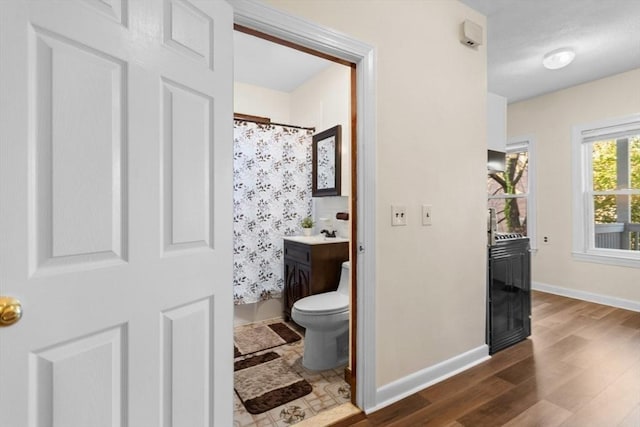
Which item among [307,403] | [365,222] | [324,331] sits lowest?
[307,403]

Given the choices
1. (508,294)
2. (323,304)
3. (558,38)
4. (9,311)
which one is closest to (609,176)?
(558,38)

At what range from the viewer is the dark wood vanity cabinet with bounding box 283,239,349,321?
261 centimetres

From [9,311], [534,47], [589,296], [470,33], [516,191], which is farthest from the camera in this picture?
[516,191]

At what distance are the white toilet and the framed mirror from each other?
1.10 meters

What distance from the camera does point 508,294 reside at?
2.48 metres

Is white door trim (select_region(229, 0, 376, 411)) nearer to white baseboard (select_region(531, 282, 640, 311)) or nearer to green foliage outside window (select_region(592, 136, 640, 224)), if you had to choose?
white baseboard (select_region(531, 282, 640, 311))

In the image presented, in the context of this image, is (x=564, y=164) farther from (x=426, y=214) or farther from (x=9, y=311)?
(x=9, y=311)

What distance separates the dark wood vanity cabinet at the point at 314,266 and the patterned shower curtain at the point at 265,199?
247 millimetres

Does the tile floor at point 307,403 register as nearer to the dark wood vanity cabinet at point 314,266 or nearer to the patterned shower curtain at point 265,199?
the dark wood vanity cabinet at point 314,266

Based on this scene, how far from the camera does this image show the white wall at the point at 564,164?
3.34m

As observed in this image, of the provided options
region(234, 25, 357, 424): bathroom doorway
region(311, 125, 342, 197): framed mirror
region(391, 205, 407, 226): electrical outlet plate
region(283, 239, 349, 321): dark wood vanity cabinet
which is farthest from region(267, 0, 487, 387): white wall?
region(311, 125, 342, 197): framed mirror

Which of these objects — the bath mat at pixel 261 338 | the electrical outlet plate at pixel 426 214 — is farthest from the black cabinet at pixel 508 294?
the bath mat at pixel 261 338

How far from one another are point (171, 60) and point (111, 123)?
28cm

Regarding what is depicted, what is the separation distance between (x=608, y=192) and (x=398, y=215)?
3255 mm
